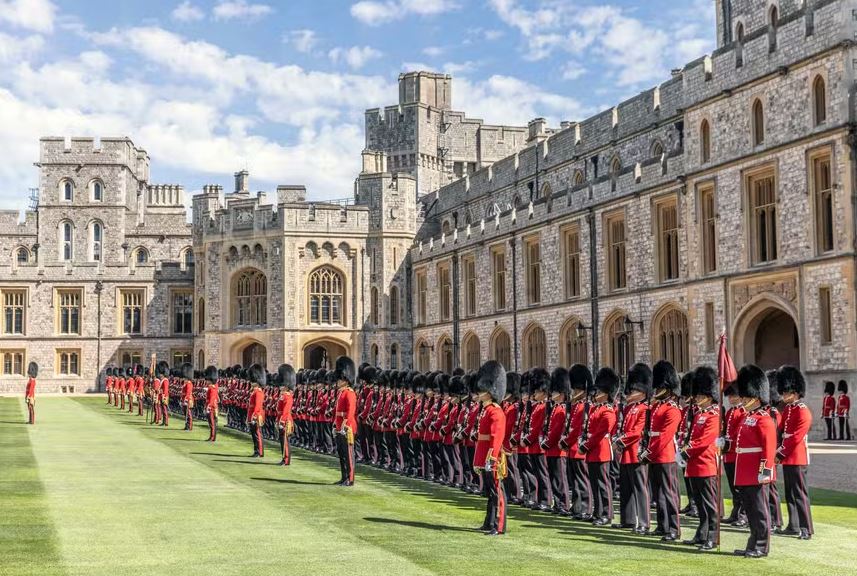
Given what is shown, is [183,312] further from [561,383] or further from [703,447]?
[703,447]

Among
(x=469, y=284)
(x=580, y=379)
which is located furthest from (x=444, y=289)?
(x=580, y=379)

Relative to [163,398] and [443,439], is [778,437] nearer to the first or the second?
[443,439]

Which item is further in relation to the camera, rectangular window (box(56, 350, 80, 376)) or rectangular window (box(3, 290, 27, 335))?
rectangular window (box(56, 350, 80, 376))

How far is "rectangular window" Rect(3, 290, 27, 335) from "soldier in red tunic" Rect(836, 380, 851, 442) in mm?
44321

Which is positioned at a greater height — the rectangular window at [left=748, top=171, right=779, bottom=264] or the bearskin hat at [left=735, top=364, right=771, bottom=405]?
the rectangular window at [left=748, top=171, right=779, bottom=264]

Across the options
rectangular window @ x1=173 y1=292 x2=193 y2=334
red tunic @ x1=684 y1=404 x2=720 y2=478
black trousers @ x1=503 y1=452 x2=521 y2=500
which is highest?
rectangular window @ x1=173 y1=292 x2=193 y2=334

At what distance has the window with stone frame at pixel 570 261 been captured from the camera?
35.4m

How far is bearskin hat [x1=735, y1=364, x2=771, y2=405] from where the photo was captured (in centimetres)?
1128

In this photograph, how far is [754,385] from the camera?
11.3 m

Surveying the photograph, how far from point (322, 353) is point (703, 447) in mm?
42301

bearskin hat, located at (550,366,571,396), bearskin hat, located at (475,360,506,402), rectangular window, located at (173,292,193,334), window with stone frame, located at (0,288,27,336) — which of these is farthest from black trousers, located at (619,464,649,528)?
window with stone frame, located at (0,288,27,336)

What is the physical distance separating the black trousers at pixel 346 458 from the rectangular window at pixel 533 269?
2196 cm

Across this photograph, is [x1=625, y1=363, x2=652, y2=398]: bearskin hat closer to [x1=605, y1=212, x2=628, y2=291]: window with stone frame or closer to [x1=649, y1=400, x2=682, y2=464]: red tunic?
[x1=649, y1=400, x2=682, y2=464]: red tunic

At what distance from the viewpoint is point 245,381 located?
32.0 m
